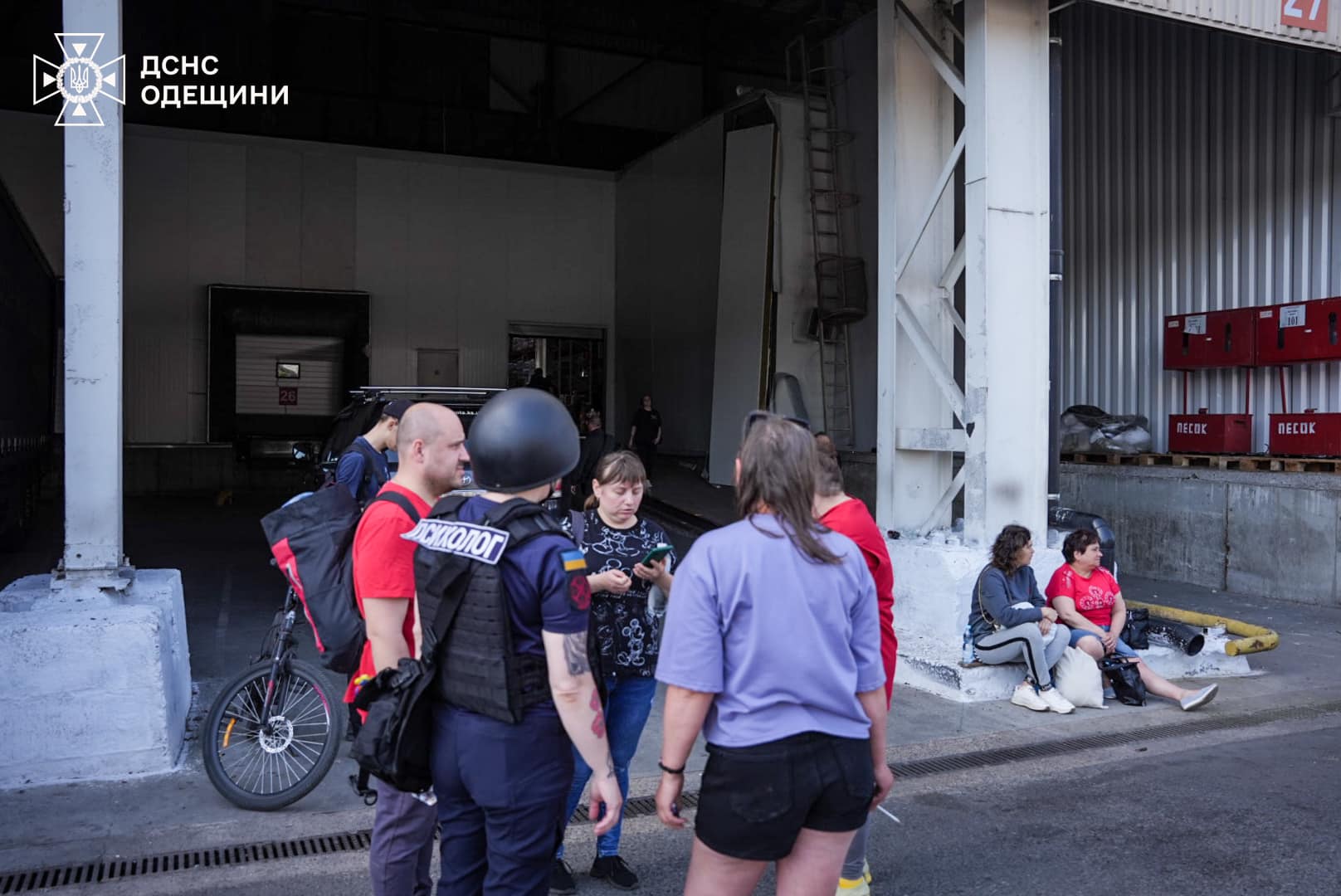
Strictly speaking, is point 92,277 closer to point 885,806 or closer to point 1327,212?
point 885,806

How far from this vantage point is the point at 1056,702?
710 cm

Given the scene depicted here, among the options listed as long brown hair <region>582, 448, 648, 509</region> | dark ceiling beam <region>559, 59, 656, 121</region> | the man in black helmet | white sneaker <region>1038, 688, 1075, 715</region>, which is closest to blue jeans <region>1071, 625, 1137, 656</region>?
white sneaker <region>1038, 688, 1075, 715</region>

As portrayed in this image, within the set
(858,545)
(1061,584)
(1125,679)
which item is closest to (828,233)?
(1061,584)

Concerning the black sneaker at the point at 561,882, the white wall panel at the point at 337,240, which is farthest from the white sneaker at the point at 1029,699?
the white wall panel at the point at 337,240

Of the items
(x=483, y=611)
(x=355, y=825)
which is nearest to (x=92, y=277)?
(x=355, y=825)

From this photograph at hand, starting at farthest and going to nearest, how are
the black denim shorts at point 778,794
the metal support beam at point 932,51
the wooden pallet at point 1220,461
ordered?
the wooden pallet at point 1220,461 → the metal support beam at point 932,51 → the black denim shorts at point 778,794

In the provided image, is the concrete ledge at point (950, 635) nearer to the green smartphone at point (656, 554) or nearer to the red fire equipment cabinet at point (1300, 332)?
the green smartphone at point (656, 554)

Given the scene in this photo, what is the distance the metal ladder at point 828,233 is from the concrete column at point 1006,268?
28.8 ft

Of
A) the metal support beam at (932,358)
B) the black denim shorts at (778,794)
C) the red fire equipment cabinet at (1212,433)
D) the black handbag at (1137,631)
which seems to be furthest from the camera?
the red fire equipment cabinet at (1212,433)

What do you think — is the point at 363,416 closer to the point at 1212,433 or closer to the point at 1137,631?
the point at 1137,631

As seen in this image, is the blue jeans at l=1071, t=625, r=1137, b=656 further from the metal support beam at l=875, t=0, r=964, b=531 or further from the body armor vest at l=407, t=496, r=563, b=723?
the body armor vest at l=407, t=496, r=563, b=723

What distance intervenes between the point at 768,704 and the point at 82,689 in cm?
426

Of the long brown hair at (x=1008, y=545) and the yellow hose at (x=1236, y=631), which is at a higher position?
the long brown hair at (x=1008, y=545)

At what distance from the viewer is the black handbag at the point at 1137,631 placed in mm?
8094
